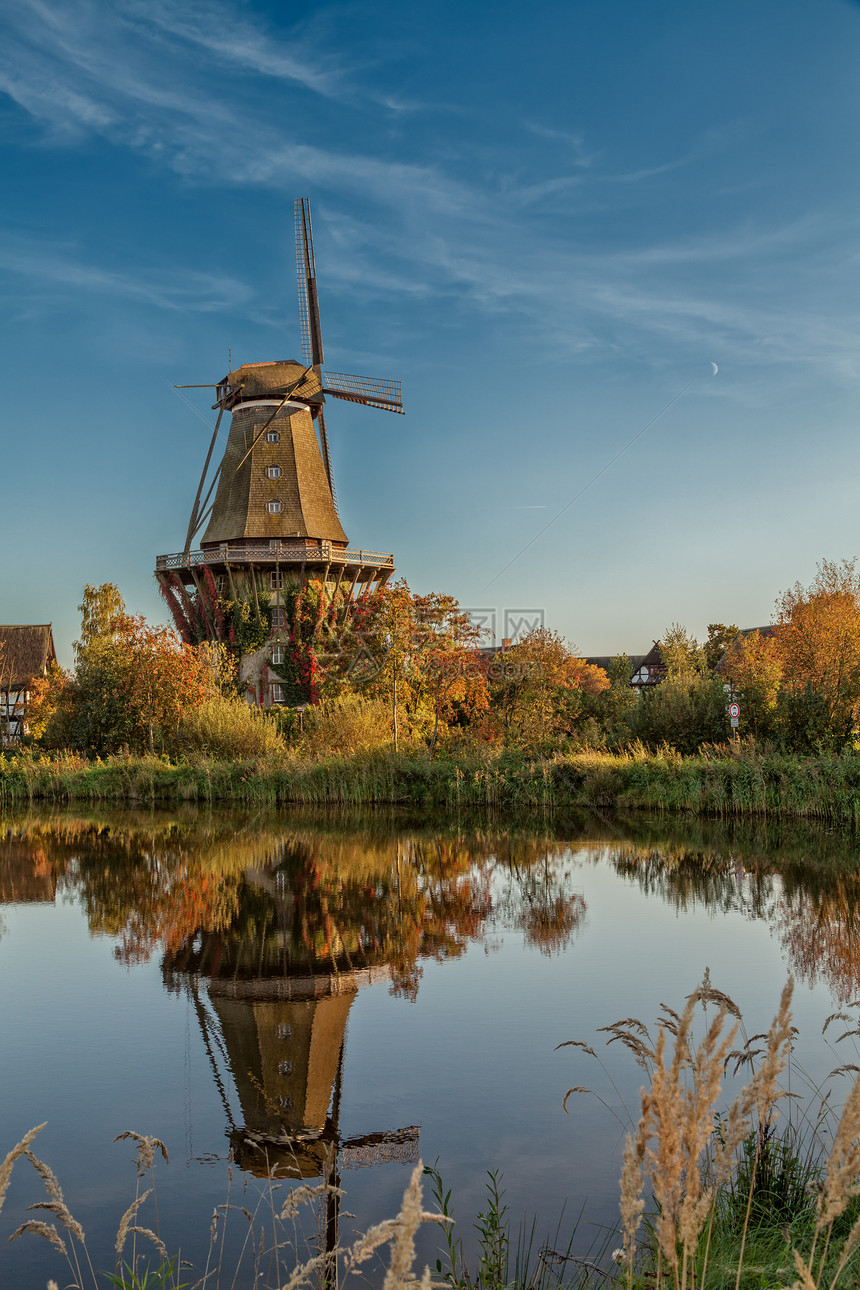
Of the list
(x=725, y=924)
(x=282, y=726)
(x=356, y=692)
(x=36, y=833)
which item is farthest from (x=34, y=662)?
(x=725, y=924)

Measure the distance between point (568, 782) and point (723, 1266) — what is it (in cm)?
1584

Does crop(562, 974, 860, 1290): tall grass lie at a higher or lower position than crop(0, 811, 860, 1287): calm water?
higher

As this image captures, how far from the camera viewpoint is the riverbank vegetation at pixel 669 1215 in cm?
170

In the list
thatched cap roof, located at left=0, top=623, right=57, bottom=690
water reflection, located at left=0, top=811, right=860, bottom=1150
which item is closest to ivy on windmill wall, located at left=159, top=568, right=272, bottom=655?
water reflection, located at left=0, top=811, right=860, bottom=1150

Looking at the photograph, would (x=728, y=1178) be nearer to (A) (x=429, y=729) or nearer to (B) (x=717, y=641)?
(A) (x=429, y=729)

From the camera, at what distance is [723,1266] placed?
2.85 metres

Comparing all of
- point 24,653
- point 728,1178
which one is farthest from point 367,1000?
point 24,653

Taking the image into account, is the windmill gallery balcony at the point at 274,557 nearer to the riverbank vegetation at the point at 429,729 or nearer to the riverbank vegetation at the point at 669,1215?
the riverbank vegetation at the point at 429,729

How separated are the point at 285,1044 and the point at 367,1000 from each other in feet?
3.34

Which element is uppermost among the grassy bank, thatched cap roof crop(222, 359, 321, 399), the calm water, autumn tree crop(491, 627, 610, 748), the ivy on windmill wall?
thatched cap roof crop(222, 359, 321, 399)

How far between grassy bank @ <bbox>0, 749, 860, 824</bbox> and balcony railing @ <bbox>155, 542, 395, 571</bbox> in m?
8.07

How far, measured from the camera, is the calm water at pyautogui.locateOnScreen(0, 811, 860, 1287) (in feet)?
13.8

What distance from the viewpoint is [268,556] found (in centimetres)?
2880

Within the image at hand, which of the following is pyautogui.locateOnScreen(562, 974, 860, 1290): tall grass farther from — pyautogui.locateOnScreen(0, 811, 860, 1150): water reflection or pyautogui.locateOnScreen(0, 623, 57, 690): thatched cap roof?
pyautogui.locateOnScreen(0, 623, 57, 690): thatched cap roof
